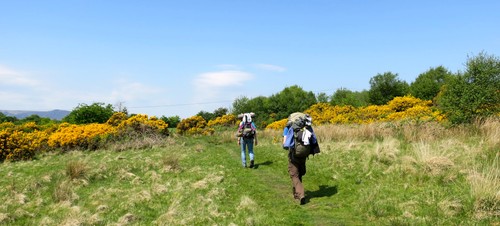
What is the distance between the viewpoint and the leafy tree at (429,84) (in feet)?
184

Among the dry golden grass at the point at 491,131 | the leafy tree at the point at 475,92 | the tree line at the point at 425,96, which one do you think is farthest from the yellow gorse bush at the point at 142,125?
the dry golden grass at the point at 491,131

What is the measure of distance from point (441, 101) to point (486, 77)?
2.71 metres

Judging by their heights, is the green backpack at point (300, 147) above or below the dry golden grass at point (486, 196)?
above

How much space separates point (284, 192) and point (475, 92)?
14.6m

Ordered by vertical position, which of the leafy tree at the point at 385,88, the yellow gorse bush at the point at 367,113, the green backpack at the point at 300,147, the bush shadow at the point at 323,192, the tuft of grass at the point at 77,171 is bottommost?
the bush shadow at the point at 323,192

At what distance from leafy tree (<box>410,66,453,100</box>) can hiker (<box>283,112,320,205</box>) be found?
52769 millimetres

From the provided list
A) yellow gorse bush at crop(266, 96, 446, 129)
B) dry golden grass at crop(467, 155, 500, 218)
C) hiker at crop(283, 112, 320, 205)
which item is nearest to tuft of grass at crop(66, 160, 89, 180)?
hiker at crop(283, 112, 320, 205)

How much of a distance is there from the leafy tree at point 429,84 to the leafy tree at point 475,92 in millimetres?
37664

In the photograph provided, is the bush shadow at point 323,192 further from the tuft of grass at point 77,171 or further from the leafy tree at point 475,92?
the leafy tree at point 475,92

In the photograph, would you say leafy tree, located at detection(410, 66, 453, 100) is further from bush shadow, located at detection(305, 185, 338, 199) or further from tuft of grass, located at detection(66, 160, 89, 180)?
tuft of grass, located at detection(66, 160, 89, 180)

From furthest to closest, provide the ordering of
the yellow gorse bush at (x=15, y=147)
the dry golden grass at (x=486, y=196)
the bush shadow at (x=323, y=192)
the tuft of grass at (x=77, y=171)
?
the yellow gorse bush at (x=15, y=147)
the tuft of grass at (x=77, y=171)
the bush shadow at (x=323, y=192)
the dry golden grass at (x=486, y=196)

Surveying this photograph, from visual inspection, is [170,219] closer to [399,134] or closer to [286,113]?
[399,134]

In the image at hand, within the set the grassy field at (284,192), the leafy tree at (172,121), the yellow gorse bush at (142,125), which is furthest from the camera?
the leafy tree at (172,121)

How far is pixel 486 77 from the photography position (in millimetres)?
19031
